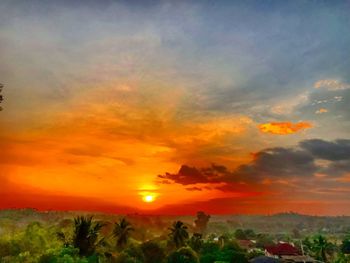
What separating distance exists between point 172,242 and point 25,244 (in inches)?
1380

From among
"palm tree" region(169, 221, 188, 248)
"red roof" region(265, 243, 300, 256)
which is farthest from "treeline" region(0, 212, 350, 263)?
"red roof" region(265, 243, 300, 256)

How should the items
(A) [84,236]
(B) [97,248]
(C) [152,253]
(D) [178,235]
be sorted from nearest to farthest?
(A) [84,236] → (B) [97,248] → (C) [152,253] → (D) [178,235]

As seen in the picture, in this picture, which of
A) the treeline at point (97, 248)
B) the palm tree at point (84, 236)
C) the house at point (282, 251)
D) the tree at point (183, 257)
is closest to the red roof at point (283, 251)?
the house at point (282, 251)

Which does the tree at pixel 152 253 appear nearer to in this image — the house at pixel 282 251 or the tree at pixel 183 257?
the tree at pixel 183 257

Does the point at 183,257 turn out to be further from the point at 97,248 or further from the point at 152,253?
the point at 97,248

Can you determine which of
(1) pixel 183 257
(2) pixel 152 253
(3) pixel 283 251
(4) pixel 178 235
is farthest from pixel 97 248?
(3) pixel 283 251

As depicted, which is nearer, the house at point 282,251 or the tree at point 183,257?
the tree at point 183,257

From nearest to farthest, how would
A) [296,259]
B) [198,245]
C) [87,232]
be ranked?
[87,232] → [296,259] → [198,245]

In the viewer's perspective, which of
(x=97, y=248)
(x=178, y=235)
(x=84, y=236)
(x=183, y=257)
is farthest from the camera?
(x=178, y=235)

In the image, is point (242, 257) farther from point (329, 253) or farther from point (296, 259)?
point (329, 253)

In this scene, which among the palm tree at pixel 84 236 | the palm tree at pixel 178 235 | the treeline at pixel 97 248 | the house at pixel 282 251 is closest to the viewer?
the treeline at pixel 97 248

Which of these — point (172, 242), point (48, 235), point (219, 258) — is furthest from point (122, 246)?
point (219, 258)

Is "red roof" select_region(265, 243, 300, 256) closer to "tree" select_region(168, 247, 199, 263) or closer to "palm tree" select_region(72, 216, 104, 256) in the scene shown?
"tree" select_region(168, 247, 199, 263)

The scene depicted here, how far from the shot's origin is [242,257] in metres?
68.2
